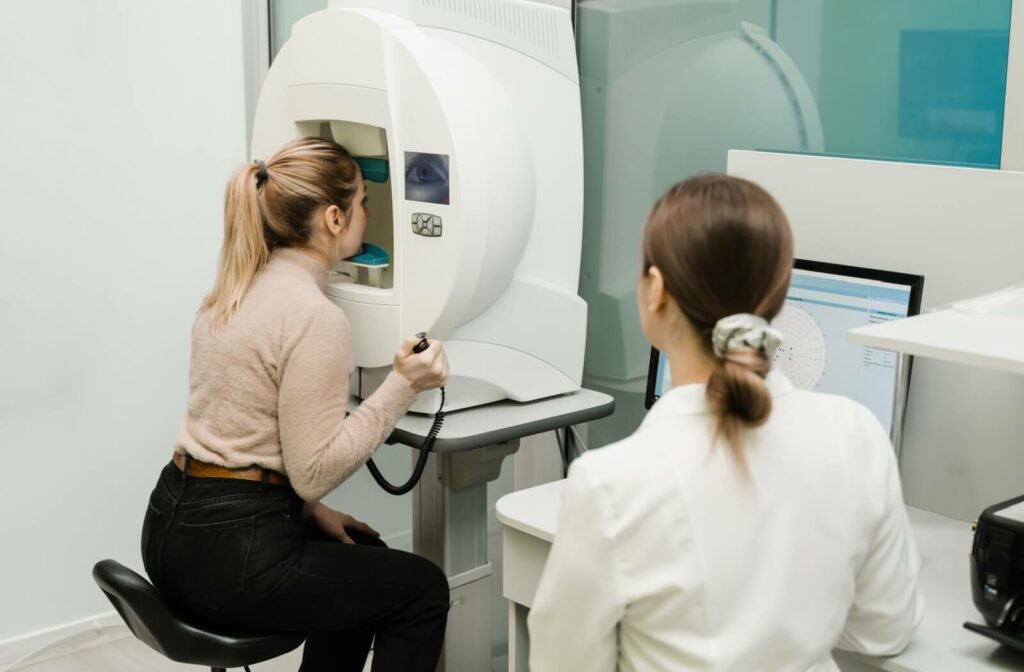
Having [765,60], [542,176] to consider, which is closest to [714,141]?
[765,60]

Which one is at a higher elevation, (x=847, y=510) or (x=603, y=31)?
(x=603, y=31)

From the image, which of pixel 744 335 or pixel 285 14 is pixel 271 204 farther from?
pixel 285 14

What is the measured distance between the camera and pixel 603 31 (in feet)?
7.60

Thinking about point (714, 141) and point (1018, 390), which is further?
point (714, 141)

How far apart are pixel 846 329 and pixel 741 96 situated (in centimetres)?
57

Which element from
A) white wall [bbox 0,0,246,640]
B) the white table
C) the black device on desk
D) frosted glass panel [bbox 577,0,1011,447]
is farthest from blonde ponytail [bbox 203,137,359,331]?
the black device on desk

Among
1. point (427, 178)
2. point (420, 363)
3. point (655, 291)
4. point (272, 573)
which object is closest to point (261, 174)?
point (427, 178)

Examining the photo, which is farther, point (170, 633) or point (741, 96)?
point (741, 96)

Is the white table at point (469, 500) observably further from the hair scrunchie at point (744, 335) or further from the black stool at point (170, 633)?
the hair scrunchie at point (744, 335)

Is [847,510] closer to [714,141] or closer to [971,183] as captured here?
[971,183]

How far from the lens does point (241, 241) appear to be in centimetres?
170

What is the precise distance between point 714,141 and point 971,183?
1.85ft

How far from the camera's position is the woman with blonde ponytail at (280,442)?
1640mm

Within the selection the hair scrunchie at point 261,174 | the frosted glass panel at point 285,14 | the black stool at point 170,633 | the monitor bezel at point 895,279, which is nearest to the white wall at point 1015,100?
the monitor bezel at point 895,279
